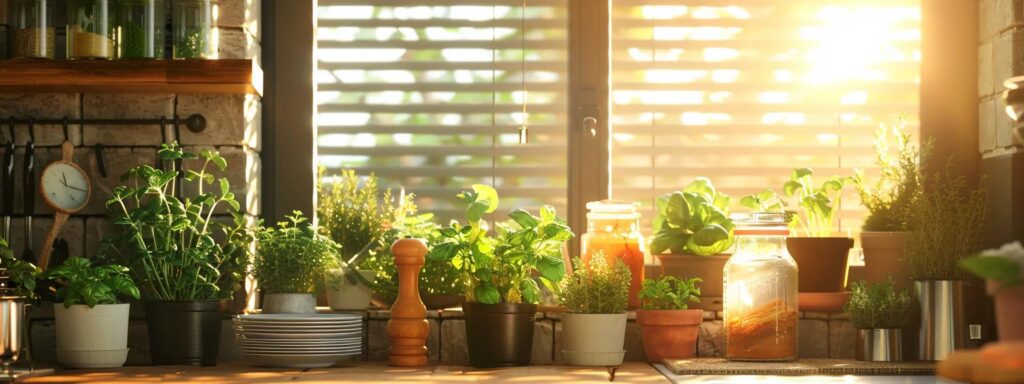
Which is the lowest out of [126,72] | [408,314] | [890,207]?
[408,314]

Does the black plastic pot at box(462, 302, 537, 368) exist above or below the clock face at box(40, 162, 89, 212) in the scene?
below

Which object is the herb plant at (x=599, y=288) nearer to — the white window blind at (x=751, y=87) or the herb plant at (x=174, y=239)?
the white window blind at (x=751, y=87)

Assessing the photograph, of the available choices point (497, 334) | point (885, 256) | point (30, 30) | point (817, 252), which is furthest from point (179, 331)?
point (885, 256)

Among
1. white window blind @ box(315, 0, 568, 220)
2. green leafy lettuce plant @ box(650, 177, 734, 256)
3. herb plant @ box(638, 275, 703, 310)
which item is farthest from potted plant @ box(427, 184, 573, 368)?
white window blind @ box(315, 0, 568, 220)

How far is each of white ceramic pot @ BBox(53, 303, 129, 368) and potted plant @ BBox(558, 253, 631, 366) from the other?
0.99m

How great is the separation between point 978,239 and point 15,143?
2.34 metres

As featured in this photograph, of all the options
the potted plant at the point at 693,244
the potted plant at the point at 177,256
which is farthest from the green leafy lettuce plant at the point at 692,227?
the potted plant at the point at 177,256

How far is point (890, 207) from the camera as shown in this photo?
3.18 meters

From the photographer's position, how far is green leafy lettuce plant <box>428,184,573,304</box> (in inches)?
112

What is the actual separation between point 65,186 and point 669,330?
1.47m

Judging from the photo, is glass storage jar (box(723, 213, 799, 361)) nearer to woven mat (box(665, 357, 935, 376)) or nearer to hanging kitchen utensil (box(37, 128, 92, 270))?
woven mat (box(665, 357, 935, 376))

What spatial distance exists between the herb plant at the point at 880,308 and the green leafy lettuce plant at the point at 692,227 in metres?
0.36

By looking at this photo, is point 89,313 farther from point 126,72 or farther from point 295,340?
point 126,72

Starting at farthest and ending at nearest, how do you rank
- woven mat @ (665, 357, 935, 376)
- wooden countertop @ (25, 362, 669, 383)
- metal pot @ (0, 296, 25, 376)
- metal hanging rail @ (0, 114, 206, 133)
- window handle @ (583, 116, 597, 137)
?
window handle @ (583, 116, 597, 137) < metal hanging rail @ (0, 114, 206, 133) < woven mat @ (665, 357, 935, 376) < wooden countertop @ (25, 362, 669, 383) < metal pot @ (0, 296, 25, 376)
